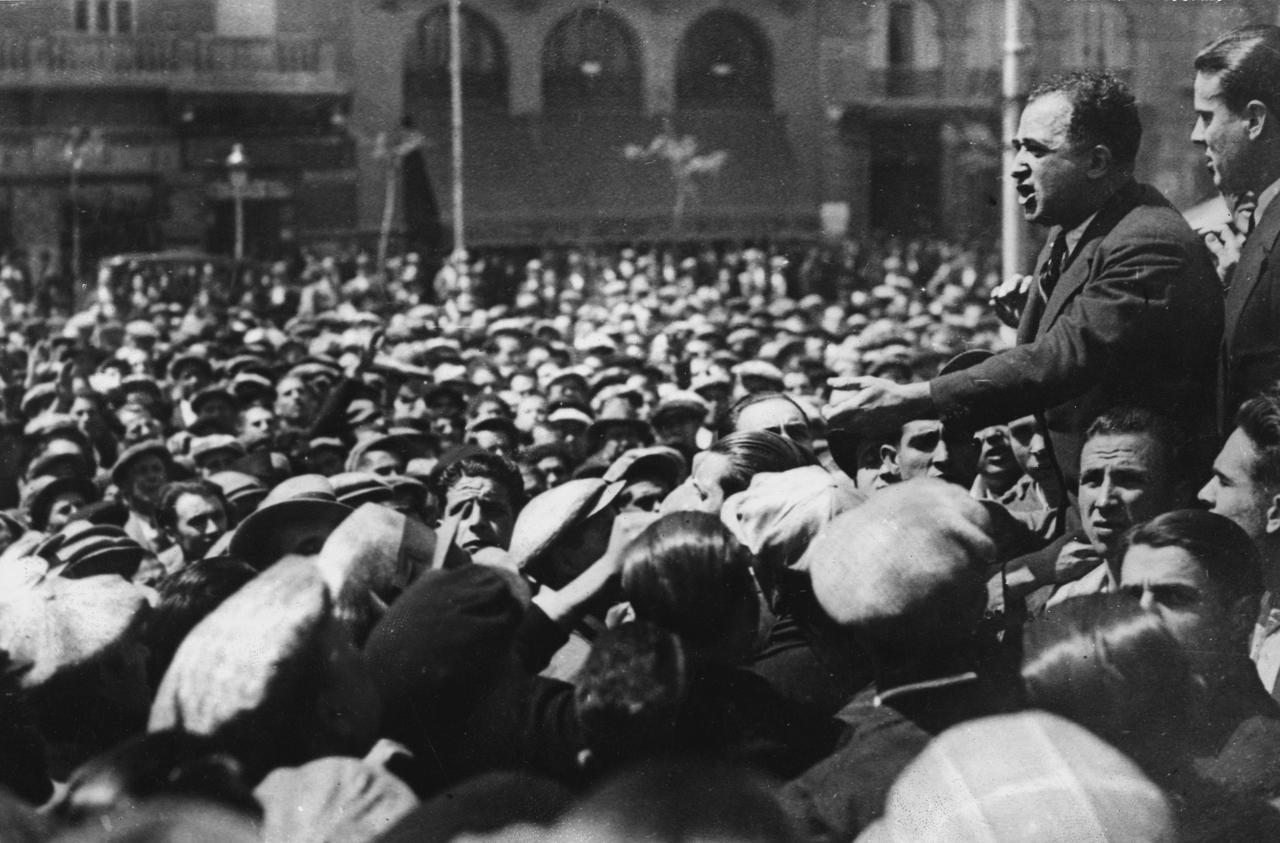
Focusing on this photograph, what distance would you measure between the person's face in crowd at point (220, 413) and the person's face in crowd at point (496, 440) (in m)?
2.89

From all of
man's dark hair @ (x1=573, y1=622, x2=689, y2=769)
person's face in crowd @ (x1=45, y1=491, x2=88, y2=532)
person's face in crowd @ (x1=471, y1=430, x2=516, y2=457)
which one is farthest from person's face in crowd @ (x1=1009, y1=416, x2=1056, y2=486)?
person's face in crowd @ (x1=45, y1=491, x2=88, y2=532)

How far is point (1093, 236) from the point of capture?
3348mm

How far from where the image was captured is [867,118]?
21.0 ft

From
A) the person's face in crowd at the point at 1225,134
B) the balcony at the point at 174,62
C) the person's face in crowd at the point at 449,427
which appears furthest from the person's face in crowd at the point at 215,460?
the person's face in crowd at the point at 1225,134

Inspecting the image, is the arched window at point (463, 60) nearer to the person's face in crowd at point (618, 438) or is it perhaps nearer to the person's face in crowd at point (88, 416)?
the person's face in crowd at point (618, 438)

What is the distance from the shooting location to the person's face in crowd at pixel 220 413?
32.4 ft

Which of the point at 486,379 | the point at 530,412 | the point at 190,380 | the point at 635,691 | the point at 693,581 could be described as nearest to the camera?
the point at 635,691

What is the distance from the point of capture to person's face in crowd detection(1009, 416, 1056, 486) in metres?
3.93

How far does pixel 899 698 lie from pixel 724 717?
341 millimetres

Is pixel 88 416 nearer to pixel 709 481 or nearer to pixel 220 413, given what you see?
pixel 220 413

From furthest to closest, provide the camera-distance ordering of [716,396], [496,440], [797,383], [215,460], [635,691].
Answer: [716,396] → [797,383] → [215,460] → [496,440] → [635,691]

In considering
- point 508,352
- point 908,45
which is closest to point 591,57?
point 908,45

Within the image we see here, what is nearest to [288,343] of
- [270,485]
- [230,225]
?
[230,225]

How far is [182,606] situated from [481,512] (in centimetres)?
191
